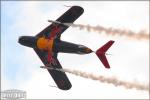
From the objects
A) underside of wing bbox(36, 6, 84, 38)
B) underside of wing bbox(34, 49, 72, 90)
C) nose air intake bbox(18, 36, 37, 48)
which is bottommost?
underside of wing bbox(34, 49, 72, 90)

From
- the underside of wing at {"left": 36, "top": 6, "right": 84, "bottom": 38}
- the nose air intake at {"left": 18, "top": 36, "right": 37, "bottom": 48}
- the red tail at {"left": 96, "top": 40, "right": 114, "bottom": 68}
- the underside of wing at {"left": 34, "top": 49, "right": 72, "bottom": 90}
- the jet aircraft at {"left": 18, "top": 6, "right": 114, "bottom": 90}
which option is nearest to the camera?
the red tail at {"left": 96, "top": 40, "right": 114, "bottom": 68}

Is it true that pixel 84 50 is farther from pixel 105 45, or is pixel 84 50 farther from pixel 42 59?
pixel 42 59

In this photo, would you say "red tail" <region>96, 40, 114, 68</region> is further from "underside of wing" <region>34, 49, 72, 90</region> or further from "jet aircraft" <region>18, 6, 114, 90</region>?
"underside of wing" <region>34, 49, 72, 90</region>

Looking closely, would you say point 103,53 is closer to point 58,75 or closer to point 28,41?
point 28,41

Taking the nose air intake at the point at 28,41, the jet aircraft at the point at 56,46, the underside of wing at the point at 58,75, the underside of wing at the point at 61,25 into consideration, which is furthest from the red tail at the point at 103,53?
the underside of wing at the point at 58,75

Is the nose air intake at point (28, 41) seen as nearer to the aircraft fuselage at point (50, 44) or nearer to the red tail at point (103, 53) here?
the aircraft fuselage at point (50, 44)

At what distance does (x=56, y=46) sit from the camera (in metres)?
128

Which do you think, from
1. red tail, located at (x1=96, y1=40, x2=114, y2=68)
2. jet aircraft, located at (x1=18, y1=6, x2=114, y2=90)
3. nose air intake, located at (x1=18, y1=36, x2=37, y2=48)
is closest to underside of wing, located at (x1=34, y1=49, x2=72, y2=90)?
jet aircraft, located at (x1=18, y1=6, x2=114, y2=90)

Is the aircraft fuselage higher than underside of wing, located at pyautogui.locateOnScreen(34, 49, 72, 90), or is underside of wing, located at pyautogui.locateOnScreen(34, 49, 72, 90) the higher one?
the aircraft fuselage

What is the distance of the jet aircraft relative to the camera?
12362 cm

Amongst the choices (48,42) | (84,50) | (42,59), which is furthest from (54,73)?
(84,50)

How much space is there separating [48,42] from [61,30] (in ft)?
21.8

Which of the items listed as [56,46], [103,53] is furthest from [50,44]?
[103,53]

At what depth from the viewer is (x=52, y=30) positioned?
13575 centimetres
